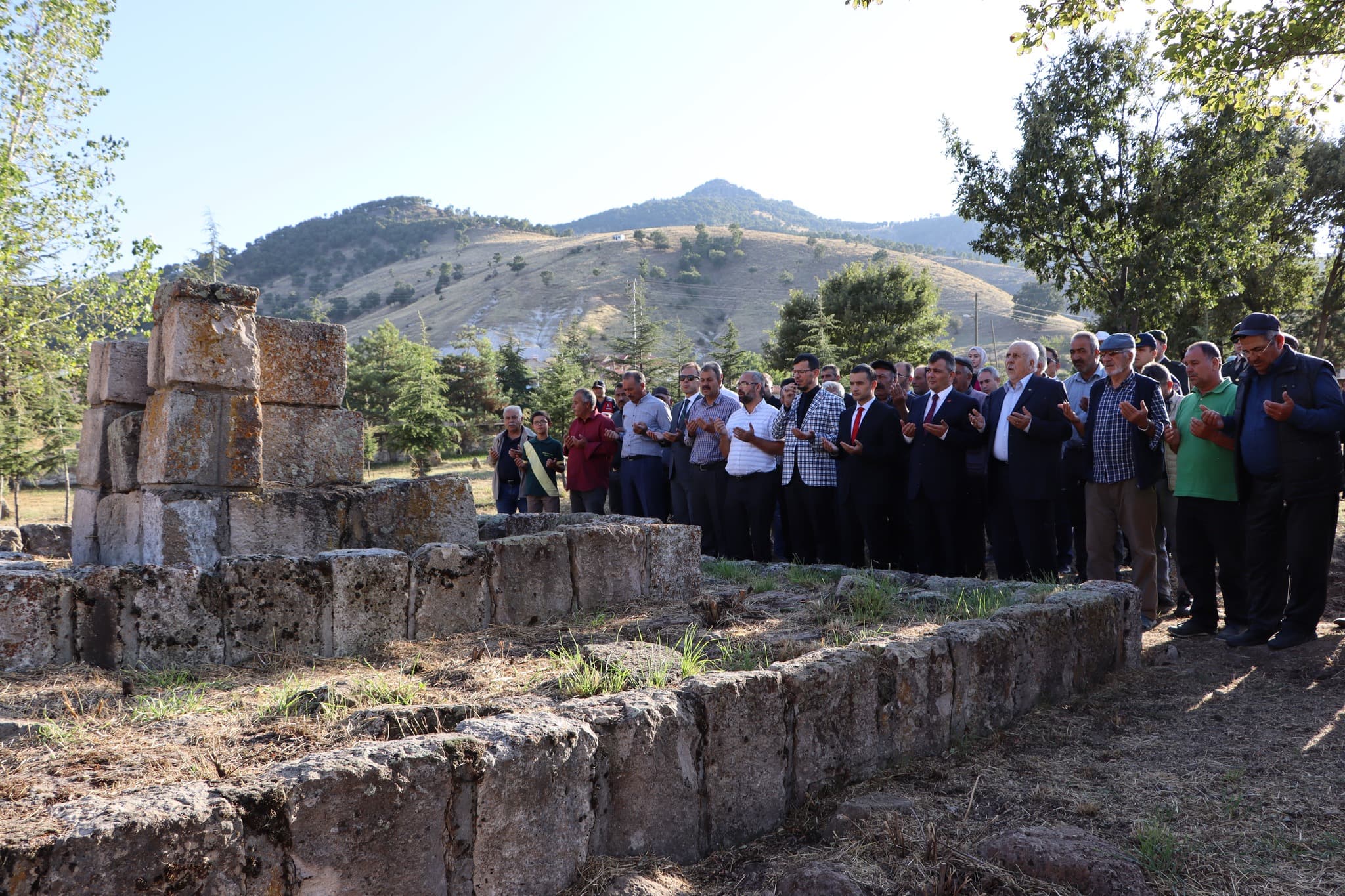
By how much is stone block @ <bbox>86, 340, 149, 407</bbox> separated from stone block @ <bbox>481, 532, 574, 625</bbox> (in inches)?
120

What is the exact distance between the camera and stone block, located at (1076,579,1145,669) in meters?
5.51

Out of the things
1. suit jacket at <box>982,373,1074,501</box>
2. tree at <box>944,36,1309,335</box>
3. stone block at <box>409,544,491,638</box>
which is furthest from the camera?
tree at <box>944,36,1309,335</box>

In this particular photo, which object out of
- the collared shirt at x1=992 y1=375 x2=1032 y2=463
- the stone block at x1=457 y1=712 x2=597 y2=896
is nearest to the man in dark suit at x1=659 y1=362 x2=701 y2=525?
the collared shirt at x1=992 y1=375 x2=1032 y2=463

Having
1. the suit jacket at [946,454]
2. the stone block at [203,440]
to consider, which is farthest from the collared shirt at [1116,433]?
the stone block at [203,440]

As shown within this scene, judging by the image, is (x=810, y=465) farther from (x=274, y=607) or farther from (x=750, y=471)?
(x=274, y=607)

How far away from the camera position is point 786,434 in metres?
8.69

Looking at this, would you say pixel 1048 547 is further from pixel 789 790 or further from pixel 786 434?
pixel 789 790

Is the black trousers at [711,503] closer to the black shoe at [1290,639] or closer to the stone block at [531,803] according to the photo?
the black shoe at [1290,639]

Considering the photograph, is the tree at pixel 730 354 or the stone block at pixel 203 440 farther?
the tree at pixel 730 354

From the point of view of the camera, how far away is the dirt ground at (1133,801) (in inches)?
120

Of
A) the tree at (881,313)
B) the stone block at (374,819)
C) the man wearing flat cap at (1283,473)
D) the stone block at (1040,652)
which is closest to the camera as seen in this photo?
the stone block at (374,819)

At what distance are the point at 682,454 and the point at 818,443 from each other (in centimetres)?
204

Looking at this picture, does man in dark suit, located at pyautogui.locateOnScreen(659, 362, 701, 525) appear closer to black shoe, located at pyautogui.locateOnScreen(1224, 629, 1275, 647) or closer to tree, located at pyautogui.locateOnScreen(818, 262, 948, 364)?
black shoe, located at pyautogui.locateOnScreen(1224, 629, 1275, 647)

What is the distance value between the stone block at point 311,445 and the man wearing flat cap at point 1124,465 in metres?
5.23
